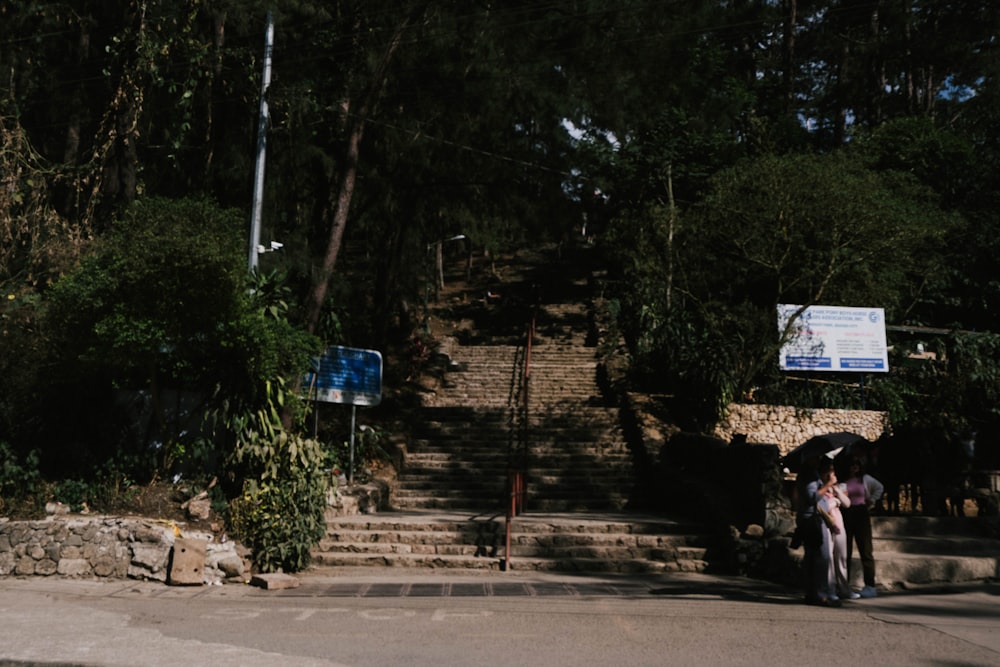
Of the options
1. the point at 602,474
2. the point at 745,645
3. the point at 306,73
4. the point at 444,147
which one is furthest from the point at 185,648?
the point at 444,147

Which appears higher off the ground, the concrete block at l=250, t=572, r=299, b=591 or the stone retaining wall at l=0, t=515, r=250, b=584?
the stone retaining wall at l=0, t=515, r=250, b=584

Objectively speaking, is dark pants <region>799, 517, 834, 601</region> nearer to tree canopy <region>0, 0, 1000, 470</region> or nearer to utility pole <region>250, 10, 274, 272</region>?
tree canopy <region>0, 0, 1000, 470</region>

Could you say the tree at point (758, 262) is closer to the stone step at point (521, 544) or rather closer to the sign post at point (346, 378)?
the stone step at point (521, 544)

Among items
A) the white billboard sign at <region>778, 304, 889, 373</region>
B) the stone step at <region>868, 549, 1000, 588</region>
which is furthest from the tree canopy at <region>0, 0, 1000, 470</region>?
the stone step at <region>868, 549, 1000, 588</region>

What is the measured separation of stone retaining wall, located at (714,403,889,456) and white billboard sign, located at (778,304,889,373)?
111 centimetres

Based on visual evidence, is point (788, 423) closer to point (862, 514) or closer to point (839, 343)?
point (839, 343)

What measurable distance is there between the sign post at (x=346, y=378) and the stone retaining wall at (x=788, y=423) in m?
8.77

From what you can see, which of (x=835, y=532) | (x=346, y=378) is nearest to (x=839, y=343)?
(x=346, y=378)

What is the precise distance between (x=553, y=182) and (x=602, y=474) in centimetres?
598

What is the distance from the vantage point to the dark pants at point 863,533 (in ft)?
33.2

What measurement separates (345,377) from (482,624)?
274 inches

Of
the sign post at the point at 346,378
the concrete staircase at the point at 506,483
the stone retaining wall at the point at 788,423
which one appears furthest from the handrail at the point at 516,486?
the stone retaining wall at the point at 788,423

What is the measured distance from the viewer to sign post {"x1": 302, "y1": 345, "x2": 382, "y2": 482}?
46.1 feet

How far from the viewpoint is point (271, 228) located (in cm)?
1738
